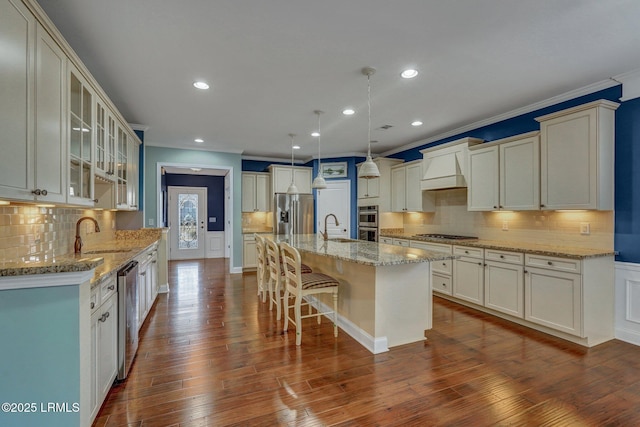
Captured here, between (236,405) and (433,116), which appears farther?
(433,116)

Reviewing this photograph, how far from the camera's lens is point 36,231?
2.27 metres

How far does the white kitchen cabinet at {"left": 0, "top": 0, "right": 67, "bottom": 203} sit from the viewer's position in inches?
A: 58.0

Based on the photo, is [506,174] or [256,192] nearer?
[506,174]

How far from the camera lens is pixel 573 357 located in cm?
262

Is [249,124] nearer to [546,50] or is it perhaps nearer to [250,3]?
[250,3]

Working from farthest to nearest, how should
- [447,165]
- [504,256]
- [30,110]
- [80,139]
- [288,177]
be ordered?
[288,177] < [447,165] < [504,256] < [80,139] < [30,110]

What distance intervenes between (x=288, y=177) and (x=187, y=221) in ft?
11.9

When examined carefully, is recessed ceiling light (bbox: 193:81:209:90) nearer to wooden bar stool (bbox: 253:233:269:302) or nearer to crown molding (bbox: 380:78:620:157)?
wooden bar stool (bbox: 253:233:269:302)

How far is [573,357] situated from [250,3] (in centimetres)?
389

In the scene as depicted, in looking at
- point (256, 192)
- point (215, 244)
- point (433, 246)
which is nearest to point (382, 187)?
point (433, 246)

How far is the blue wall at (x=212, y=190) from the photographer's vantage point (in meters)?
8.27

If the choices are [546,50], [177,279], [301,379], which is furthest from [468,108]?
[177,279]

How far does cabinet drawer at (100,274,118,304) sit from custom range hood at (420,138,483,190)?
424 centimetres

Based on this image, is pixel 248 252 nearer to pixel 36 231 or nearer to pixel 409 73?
pixel 36 231
